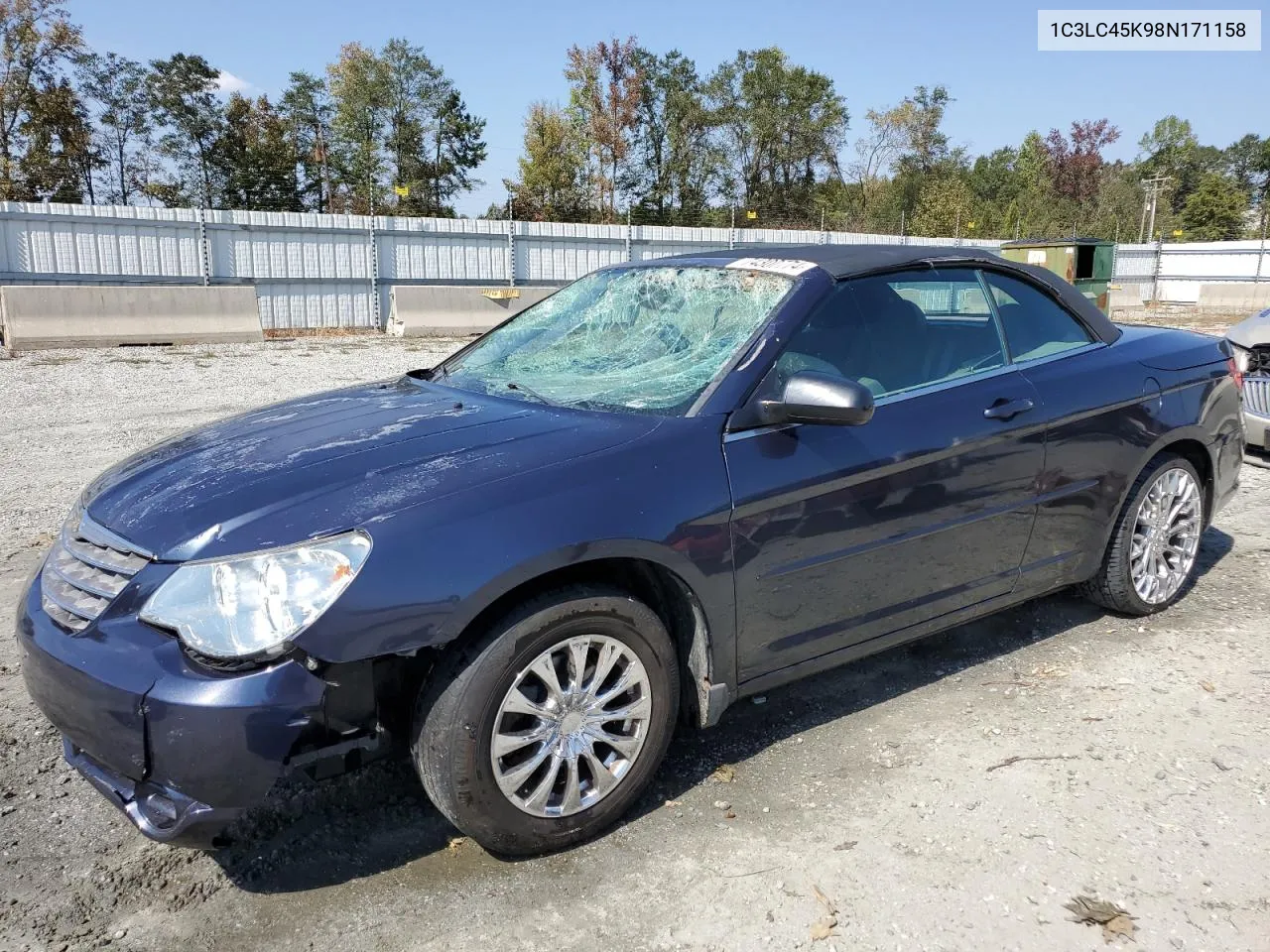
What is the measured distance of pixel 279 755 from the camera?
220 cm

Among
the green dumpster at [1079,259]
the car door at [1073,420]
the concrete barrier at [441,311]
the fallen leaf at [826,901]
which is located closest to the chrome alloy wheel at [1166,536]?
the car door at [1073,420]

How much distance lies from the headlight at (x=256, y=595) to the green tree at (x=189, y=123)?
47167 millimetres

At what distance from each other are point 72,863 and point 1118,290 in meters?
32.5

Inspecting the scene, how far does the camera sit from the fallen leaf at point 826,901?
2.37 metres

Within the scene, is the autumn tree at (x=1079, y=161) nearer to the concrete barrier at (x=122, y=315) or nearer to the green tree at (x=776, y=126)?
the green tree at (x=776, y=126)

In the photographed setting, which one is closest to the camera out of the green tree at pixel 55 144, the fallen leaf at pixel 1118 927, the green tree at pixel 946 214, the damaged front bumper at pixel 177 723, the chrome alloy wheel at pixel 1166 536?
the damaged front bumper at pixel 177 723

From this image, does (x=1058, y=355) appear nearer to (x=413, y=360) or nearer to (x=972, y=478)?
(x=972, y=478)

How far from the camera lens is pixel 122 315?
14477 millimetres

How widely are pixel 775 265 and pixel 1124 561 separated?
2.02m

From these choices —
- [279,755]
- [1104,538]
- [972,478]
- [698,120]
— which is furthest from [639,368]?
[698,120]

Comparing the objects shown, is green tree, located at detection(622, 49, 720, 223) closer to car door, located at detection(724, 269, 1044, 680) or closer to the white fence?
the white fence

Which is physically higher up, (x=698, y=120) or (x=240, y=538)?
(x=698, y=120)

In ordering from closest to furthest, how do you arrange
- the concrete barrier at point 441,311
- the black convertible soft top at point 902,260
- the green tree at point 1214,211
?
the black convertible soft top at point 902,260 < the concrete barrier at point 441,311 < the green tree at point 1214,211

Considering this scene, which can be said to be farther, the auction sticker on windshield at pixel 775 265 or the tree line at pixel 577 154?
the tree line at pixel 577 154
